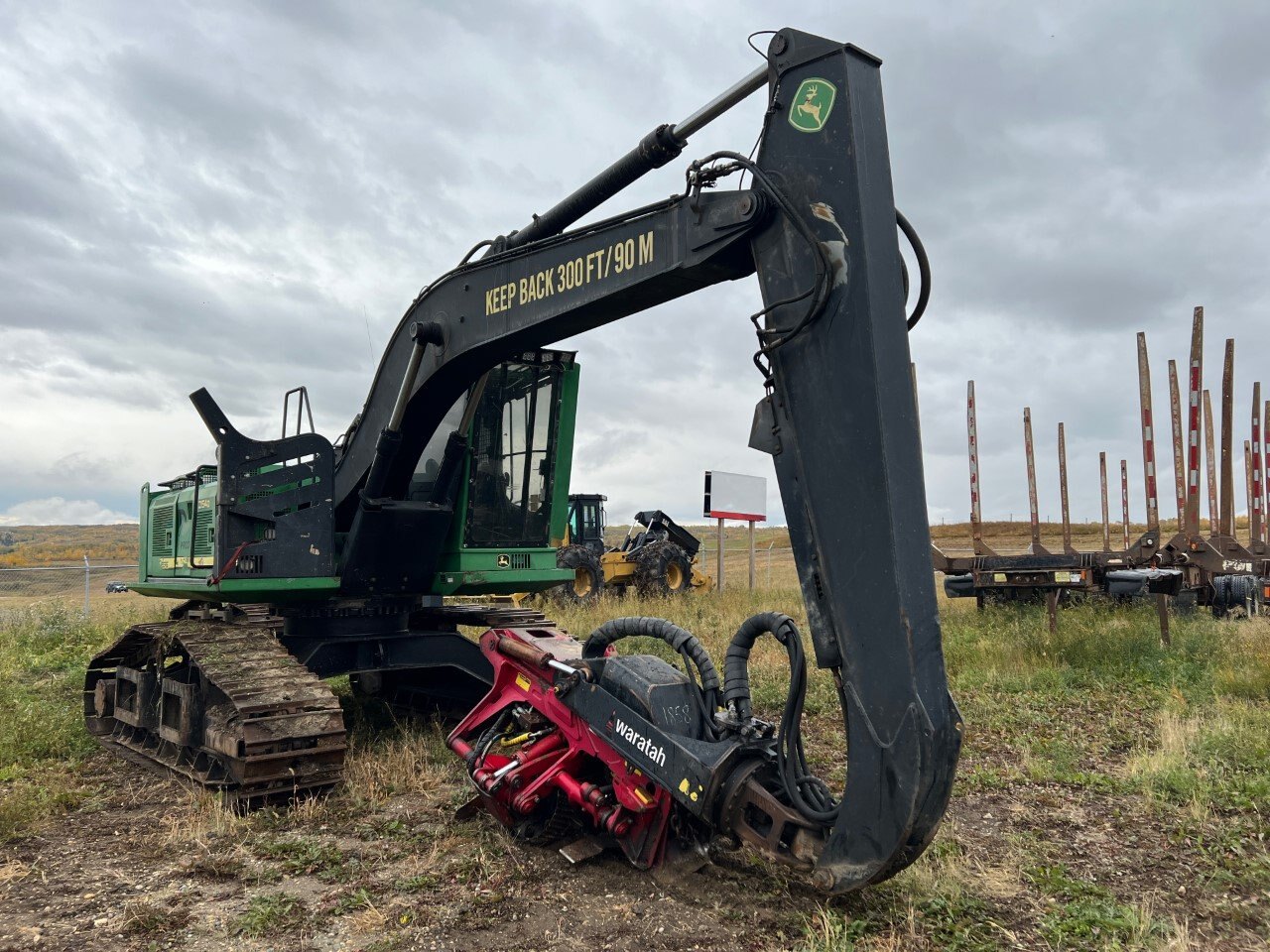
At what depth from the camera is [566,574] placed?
8.30m

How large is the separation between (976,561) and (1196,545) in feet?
7.97

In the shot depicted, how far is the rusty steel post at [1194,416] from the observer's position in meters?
11.5

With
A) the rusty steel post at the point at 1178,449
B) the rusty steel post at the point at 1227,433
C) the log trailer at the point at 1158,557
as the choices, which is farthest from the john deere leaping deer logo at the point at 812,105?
the rusty steel post at the point at 1227,433

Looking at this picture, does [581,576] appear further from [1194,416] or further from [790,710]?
[790,710]

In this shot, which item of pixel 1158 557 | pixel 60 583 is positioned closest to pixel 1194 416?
pixel 1158 557

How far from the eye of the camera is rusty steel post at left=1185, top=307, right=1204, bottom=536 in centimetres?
1152

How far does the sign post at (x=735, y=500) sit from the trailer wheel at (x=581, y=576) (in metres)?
2.37

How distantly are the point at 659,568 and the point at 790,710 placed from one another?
16.2 m

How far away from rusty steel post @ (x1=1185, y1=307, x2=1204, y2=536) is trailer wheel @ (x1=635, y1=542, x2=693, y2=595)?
33.5 feet

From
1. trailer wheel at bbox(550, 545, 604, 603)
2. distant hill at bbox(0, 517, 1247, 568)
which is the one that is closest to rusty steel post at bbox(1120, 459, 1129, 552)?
distant hill at bbox(0, 517, 1247, 568)

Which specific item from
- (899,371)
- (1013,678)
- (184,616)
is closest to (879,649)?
(899,371)

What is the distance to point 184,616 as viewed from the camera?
889cm

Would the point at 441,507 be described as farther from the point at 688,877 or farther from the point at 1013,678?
the point at 1013,678

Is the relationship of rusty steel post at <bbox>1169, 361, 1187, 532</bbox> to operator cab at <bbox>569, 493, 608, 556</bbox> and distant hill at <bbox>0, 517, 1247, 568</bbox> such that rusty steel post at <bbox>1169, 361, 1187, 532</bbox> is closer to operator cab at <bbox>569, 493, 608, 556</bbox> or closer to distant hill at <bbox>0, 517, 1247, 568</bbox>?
distant hill at <bbox>0, 517, 1247, 568</bbox>
